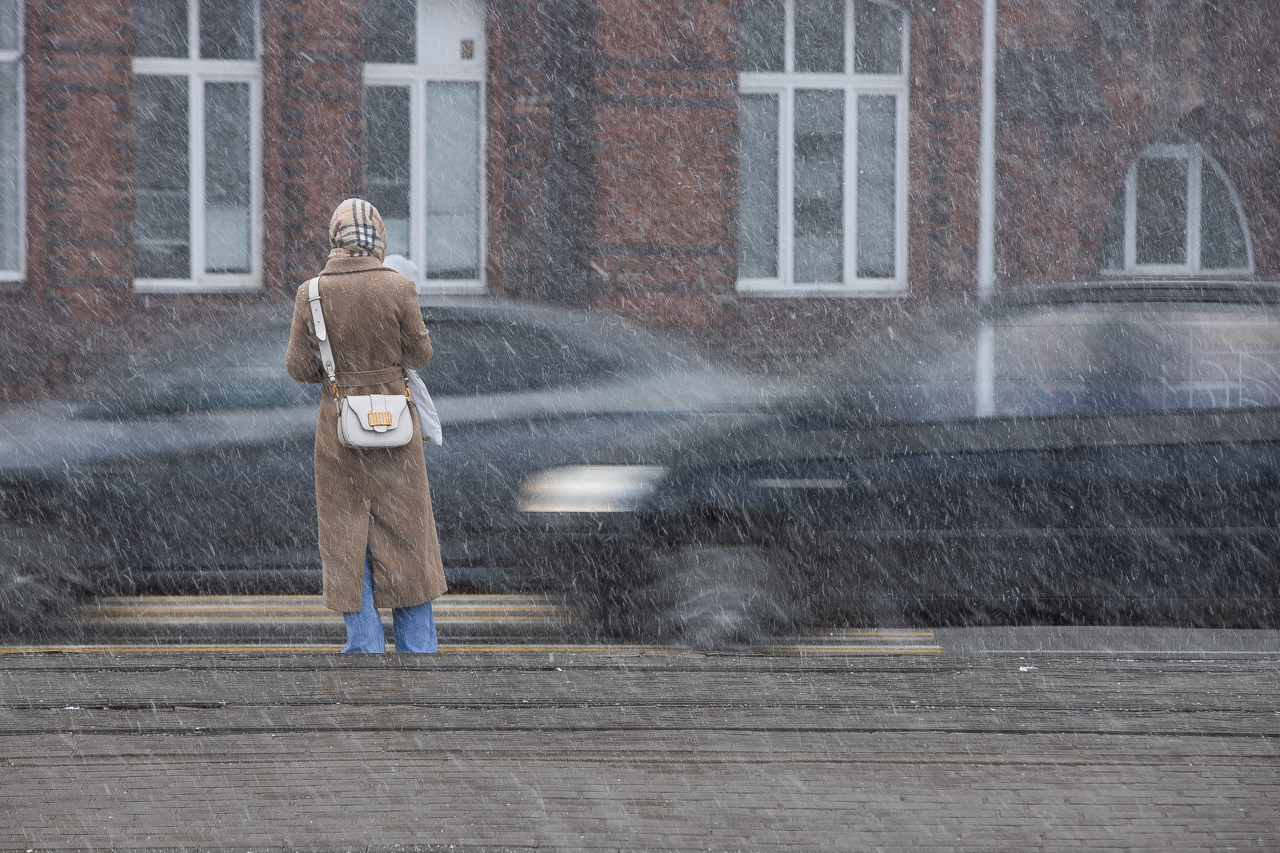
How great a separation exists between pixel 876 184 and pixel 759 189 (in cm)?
130

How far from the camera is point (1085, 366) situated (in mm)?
6004

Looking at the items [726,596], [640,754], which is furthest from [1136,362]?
[640,754]

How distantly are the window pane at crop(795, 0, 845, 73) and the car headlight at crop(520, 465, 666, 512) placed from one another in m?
9.71

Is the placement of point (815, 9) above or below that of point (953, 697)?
above

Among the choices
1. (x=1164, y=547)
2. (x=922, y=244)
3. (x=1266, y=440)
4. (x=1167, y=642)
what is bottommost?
(x=1167, y=642)

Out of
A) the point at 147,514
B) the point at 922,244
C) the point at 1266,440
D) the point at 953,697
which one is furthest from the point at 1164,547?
the point at 922,244

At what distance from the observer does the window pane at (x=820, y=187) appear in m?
15.0

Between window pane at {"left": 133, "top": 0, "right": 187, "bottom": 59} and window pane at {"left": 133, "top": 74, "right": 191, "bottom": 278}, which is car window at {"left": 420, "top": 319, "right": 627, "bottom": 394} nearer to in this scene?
window pane at {"left": 133, "top": 74, "right": 191, "bottom": 278}

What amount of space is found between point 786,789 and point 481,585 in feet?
14.8

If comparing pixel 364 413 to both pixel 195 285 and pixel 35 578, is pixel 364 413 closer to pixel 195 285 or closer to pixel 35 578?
pixel 35 578

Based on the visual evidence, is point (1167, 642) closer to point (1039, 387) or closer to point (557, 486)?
point (1039, 387)

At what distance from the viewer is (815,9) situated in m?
14.8

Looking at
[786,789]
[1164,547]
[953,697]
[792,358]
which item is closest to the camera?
[786,789]

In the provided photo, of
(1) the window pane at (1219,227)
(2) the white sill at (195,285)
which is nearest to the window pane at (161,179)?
(2) the white sill at (195,285)
